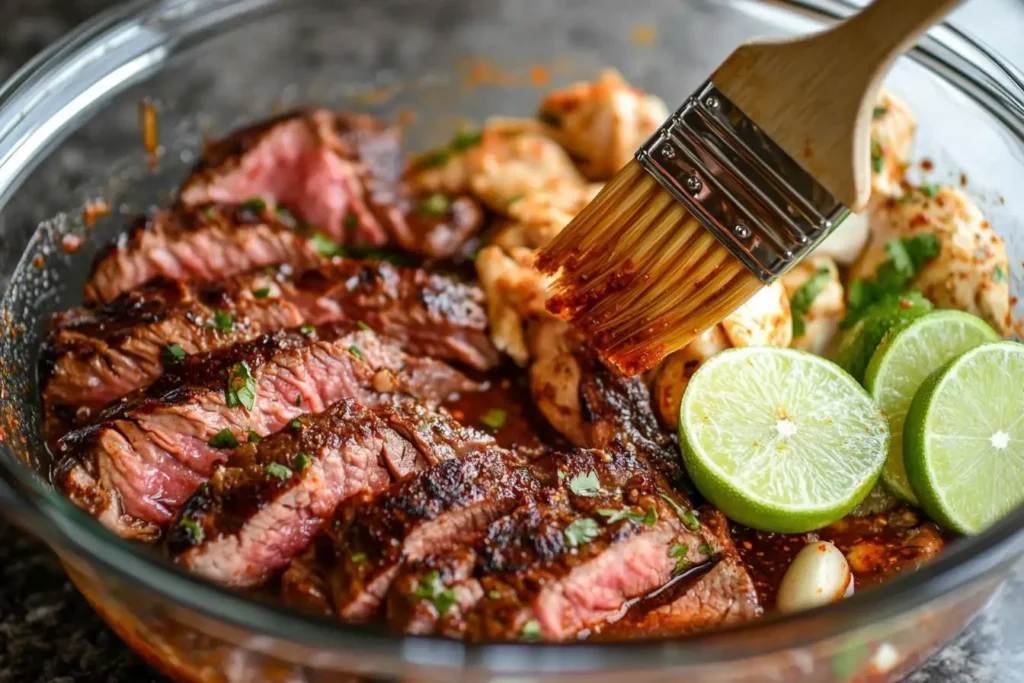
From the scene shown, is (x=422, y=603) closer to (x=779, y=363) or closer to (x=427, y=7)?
(x=779, y=363)

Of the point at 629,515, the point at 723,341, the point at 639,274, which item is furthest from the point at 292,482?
the point at 723,341

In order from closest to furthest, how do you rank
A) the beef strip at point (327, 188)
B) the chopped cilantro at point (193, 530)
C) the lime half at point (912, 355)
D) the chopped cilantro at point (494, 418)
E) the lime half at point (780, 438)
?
the chopped cilantro at point (193, 530) → the lime half at point (780, 438) → the lime half at point (912, 355) → the chopped cilantro at point (494, 418) → the beef strip at point (327, 188)

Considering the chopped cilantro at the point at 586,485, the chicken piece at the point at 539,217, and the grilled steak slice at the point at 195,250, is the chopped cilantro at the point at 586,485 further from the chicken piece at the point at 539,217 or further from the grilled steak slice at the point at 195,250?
the grilled steak slice at the point at 195,250

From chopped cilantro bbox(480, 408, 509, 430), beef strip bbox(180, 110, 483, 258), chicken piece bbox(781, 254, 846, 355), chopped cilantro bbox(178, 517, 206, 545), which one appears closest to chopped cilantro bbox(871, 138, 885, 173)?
chicken piece bbox(781, 254, 846, 355)

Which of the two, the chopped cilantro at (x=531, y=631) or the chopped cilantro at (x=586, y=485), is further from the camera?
the chopped cilantro at (x=586, y=485)

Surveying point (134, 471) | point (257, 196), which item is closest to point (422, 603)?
point (134, 471)

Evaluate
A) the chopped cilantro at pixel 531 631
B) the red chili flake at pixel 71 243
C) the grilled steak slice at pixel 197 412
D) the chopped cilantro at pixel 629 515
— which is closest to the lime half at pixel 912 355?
the chopped cilantro at pixel 629 515
